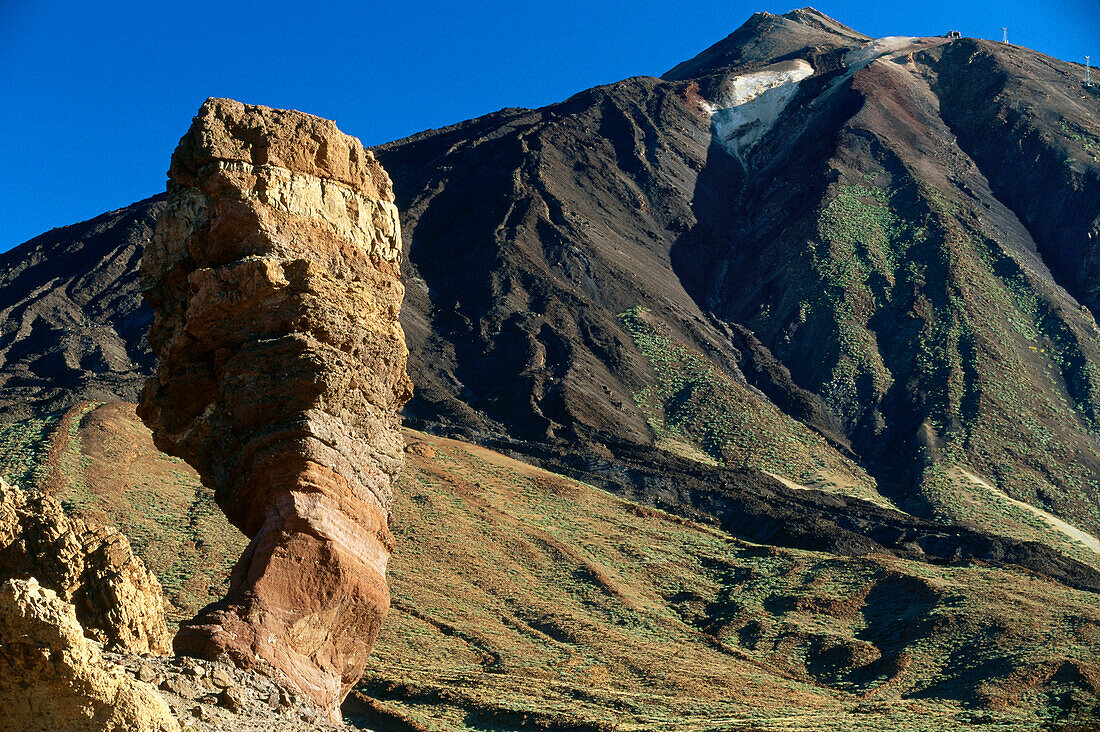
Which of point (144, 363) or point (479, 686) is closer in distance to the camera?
point (479, 686)

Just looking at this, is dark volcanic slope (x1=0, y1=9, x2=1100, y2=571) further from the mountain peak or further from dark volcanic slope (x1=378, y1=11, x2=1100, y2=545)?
the mountain peak

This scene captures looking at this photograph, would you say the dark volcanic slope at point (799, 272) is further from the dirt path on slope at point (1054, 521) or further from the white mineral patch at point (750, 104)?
the dirt path on slope at point (1054, 521)

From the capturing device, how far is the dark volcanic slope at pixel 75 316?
54.7m

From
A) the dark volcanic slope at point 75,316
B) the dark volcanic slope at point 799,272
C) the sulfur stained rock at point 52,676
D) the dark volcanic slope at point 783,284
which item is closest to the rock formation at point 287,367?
the sulfur stained rock at point 52,676

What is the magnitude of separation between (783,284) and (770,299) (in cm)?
119

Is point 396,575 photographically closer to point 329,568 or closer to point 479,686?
point 479,686

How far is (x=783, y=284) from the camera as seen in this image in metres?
74.3

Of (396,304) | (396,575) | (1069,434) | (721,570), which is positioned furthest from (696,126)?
(396,304)

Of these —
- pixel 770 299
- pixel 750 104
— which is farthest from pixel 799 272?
pixel 750 104

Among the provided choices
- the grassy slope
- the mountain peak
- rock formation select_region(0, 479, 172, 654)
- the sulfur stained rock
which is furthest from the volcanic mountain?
the sulfur stained rock

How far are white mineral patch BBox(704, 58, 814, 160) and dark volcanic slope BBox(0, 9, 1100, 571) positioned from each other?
0.24 m

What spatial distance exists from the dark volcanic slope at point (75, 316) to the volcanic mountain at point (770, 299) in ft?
0.75

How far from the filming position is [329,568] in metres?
11.4

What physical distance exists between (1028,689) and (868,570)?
417 inches
